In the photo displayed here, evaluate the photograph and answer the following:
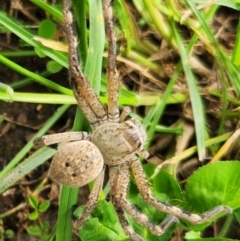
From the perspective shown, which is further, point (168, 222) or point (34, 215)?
point (34, 215)

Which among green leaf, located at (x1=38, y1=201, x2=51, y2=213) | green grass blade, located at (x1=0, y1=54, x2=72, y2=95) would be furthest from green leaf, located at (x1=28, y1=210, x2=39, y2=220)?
green grass blade, located at (x1=0, y1=54, x2=72, y2=95)

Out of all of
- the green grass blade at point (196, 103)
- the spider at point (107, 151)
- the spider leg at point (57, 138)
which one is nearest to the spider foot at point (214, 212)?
the spider at point (107, 151)

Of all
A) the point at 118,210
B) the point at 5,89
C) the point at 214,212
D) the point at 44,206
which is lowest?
the point at 44,206

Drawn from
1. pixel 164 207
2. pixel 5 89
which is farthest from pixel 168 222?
pixel 5 89

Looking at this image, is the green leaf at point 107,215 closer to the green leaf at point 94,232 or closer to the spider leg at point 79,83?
the green leaf at point 94,232

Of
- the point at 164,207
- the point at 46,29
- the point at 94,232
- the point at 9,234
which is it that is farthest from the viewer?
the point at 9,234

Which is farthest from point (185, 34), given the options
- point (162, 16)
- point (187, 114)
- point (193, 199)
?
point (193, 199)

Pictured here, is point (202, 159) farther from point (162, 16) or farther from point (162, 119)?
point (162, 16)

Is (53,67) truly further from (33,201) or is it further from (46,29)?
(33,201)
